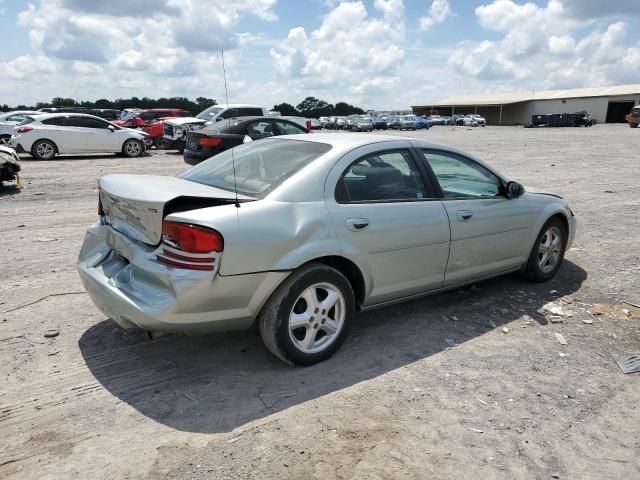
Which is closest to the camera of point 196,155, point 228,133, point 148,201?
point 148,201

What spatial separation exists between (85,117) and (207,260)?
55.4ft

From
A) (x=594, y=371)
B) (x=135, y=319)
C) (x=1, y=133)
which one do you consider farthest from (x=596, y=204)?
(x=1, y=133)

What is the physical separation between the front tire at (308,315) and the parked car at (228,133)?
9.30 meters

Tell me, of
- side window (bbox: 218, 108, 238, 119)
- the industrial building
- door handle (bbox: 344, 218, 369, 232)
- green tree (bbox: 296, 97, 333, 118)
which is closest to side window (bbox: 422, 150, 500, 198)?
door handle (bbox: 344, 218, 369, 232)

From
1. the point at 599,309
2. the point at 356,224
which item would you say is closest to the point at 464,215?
the point at 356,224

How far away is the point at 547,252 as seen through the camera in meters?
5.37

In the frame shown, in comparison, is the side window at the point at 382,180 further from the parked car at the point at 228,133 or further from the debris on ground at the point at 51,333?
the parked car at the point at 228,133

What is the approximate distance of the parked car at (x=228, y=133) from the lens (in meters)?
12.7

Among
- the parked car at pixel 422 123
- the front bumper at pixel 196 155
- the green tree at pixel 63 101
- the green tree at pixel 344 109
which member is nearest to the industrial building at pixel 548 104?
the green tree at pixel 344 109

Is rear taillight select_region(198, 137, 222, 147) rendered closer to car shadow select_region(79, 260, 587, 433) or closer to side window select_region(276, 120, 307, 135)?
side window select_region(276, 120, 307, 135)

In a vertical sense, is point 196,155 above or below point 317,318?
above

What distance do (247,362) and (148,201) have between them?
130cm

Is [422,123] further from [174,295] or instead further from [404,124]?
[174,295]

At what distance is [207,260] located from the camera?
3.13 meters
